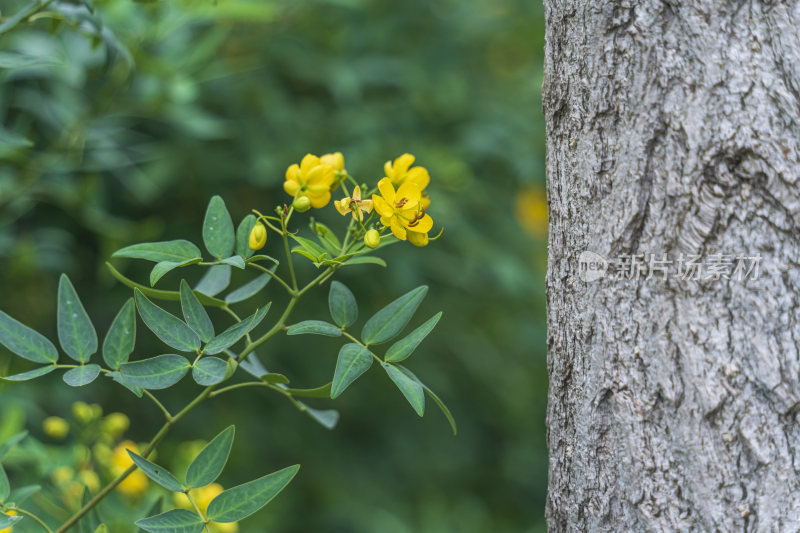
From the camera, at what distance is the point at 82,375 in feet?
2.48

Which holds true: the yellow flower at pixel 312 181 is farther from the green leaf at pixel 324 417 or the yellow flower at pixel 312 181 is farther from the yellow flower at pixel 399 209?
the green leaf at pixel 324 417

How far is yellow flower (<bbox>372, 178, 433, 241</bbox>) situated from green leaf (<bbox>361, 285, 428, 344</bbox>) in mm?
72

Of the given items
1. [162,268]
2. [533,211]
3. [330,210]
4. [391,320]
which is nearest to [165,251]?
[162,268]

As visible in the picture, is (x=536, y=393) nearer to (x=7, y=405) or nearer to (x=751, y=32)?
(x=7, y=405)

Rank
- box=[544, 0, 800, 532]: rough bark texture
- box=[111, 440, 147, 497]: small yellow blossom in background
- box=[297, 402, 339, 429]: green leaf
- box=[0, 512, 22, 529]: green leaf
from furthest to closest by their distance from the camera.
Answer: box=[111, 440, 147, 497]: small yellow blossom in background → box=[297, 402, 339, 429]: green leaf → box=[0, 512, 22, 529]: green leaf → box=[544, 0, 800, 532]: rough bark texture

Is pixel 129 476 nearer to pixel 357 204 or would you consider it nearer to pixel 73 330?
pixel 73 330

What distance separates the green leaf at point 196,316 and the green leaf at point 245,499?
16 centimetres

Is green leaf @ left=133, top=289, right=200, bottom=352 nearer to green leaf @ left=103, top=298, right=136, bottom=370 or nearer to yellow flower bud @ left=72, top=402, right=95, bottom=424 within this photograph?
green leaf @ left=103, top=298, right=136, bottom=370

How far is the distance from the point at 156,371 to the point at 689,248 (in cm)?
55

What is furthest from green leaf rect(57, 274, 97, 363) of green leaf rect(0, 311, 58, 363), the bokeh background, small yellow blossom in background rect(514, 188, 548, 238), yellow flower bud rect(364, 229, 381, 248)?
small yellow blossom in background rect(514, 188, 548, 238)

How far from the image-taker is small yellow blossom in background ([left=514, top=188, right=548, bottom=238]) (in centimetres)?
250

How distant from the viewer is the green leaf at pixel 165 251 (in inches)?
28.9

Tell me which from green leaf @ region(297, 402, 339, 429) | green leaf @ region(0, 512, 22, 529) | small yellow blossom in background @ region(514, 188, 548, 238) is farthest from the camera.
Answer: small yellow blossom in background @ region(514, 188, 548, 238)

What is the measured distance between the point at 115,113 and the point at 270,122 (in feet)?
1.40
